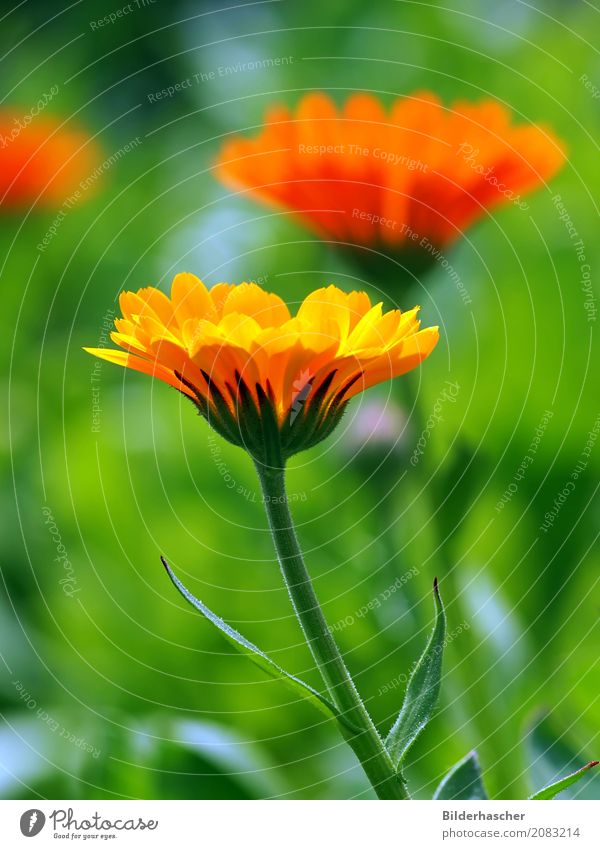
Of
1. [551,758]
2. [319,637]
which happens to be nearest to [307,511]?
[551,758]

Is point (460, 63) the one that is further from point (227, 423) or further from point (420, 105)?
point (227, 423)

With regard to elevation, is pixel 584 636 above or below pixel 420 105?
below

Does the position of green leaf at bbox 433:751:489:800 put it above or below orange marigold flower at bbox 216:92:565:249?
below

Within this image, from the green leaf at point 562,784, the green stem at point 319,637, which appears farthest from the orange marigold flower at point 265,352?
the green leaf at point 562,784

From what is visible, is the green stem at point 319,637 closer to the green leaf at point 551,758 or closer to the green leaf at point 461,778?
the green leaf at point 461,778

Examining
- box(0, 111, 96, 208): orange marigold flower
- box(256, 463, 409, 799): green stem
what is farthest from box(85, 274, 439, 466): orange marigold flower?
box(0, 111, 96, 208): orange marigold flower
